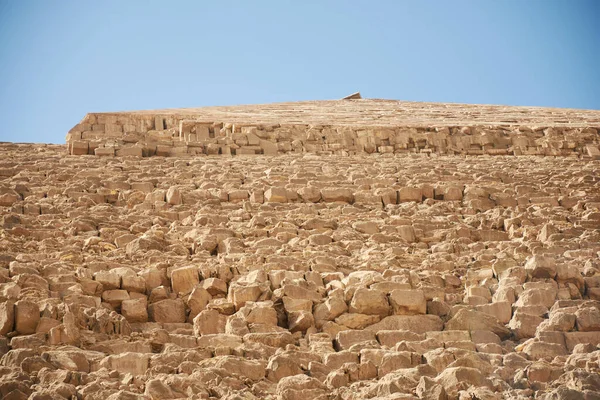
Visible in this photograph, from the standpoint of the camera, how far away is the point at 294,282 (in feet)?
27.2

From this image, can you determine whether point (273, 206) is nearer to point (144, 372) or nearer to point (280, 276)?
point (280, 276)

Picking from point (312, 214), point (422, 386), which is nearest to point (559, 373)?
point (422, 386)

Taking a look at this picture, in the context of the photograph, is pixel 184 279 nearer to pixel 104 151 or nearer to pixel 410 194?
pixel 410 194

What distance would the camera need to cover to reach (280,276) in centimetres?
849

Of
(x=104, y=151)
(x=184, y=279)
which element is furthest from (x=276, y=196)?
(x=104, y=151)

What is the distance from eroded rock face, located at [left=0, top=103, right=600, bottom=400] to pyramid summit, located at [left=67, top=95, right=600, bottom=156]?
187 centimetres

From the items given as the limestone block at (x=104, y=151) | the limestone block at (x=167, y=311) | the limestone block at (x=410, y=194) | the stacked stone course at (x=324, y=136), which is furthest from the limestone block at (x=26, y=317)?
the stacked stone course at (x=324, y=136)

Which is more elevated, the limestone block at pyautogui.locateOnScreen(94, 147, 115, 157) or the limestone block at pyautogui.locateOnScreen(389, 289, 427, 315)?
the limestone block at pyautogui.locateOnScreen(94, 147, 115, 157)

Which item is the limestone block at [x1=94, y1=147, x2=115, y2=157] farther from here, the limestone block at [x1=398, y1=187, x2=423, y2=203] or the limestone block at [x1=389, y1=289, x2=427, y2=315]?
the limestone block at [x1=389, y1=289, x2=427, y2=315]

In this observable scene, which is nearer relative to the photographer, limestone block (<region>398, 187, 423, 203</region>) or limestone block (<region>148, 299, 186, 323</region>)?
limestone block (<region>148, 299, 186, 323</region>)

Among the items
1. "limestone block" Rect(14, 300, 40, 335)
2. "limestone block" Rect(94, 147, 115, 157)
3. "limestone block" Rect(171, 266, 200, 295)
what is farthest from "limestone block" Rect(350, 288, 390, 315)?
"limestone block" Rect(94, 147, 115, 157)

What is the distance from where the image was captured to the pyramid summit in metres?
15.6

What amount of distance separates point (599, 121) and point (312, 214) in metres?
11.3

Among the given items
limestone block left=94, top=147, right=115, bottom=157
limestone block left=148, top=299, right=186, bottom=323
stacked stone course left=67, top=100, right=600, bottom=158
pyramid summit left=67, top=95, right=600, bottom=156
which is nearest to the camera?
limestone block left=148, top=299, right=186, bottom=323
